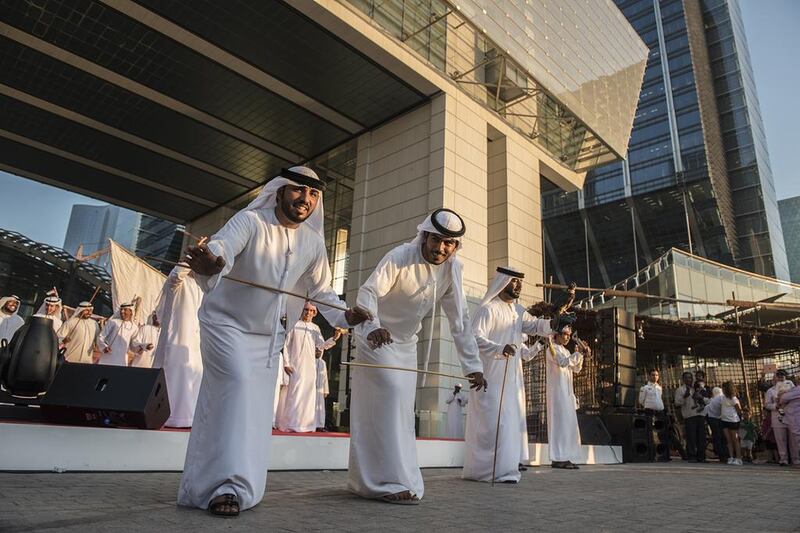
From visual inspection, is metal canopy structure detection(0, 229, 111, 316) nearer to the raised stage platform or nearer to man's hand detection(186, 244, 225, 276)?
the raised stage platform

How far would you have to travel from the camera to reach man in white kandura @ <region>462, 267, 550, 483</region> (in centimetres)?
545

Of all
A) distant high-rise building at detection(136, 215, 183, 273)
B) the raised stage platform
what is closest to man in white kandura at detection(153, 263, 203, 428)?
the raised stage platform

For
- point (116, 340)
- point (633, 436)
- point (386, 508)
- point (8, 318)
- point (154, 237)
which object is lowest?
point (386, 508)

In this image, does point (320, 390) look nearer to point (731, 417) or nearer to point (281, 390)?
point (281, 390)

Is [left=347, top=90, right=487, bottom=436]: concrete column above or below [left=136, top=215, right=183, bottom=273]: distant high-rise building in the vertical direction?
below

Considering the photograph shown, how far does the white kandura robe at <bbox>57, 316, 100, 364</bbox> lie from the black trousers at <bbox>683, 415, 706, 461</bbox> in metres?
12.2

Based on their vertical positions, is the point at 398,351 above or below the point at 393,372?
above

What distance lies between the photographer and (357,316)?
3682mm

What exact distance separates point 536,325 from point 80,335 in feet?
26.5

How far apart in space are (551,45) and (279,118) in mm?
9002

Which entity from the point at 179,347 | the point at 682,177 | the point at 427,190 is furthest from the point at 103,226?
the point at 682,177

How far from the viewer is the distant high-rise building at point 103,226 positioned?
3375 centimetres

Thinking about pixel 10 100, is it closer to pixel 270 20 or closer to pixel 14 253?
pixel 14 253

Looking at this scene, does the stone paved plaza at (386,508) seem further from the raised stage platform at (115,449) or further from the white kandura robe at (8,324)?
the white kandura robe at (8,324)
